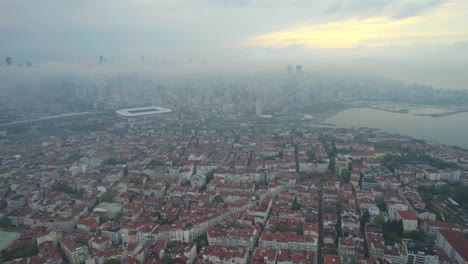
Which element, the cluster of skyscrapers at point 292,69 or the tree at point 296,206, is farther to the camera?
the cluster of skyscrapers at point 292,69

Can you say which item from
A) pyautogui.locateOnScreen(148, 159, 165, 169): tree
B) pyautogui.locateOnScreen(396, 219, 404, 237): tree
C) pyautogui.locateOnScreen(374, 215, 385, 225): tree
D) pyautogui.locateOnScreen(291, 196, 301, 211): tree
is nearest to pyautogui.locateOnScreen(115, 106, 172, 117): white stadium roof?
pyautogui.locateOnScreen(148, 159, 165, 169): tree

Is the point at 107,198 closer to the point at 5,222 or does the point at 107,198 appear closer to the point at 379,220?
the point at 5,222

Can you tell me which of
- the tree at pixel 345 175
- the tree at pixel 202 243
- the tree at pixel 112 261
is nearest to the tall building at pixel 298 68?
the tree at pixel 345 175

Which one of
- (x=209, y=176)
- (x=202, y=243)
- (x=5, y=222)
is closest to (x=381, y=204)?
(x=202, y=243)

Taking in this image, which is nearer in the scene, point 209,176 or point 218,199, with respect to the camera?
point 218,199

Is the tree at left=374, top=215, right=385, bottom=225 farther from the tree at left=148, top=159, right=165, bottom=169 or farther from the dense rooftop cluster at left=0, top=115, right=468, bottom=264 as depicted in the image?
the tree at left=148, top=159, right=165, bottom=169

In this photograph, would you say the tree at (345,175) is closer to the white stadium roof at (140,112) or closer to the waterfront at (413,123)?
the waterfront at (413,123)

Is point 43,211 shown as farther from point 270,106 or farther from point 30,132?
point 270,106

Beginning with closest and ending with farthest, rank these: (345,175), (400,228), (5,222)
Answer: (400,228)
(5,222)
(345,175)
